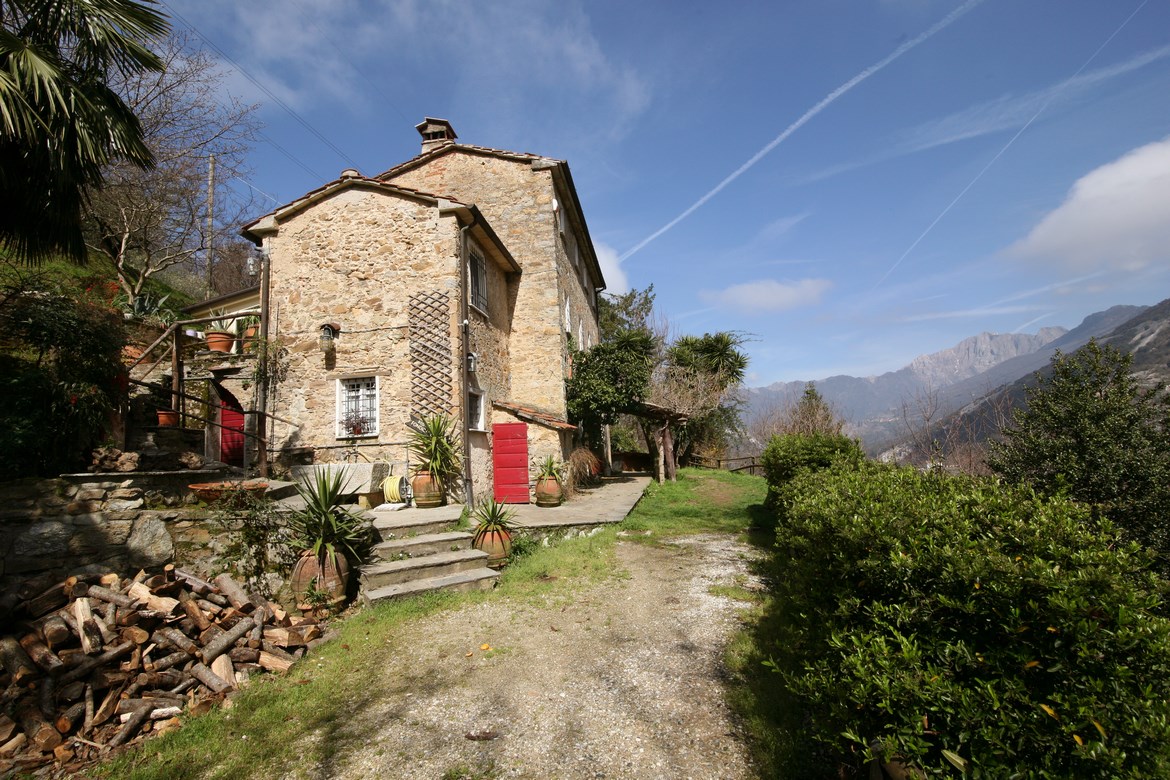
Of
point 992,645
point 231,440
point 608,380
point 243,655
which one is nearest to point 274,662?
point 243,655

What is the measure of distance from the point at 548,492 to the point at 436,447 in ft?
8.97

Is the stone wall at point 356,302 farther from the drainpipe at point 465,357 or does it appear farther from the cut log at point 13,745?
the cut log at point 13,745

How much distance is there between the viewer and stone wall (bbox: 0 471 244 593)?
4.95 metres

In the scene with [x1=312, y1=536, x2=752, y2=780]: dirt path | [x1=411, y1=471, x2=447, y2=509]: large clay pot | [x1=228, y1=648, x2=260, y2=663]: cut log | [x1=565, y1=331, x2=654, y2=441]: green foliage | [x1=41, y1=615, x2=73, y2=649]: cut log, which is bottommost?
[x1=312, y1=536, x2=752, y2=780]: dirt path

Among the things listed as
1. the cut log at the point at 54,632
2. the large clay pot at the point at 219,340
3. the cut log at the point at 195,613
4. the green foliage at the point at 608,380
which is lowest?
the cut log at the point at 195,613

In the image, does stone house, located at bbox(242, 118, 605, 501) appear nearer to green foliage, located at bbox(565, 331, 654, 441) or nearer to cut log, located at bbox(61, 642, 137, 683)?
green foliage, located at bbox(565, 331, 654, 441)

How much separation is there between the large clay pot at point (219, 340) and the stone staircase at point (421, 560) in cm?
697

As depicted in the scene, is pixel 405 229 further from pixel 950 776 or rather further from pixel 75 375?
pixel 950 776

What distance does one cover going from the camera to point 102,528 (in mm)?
5383

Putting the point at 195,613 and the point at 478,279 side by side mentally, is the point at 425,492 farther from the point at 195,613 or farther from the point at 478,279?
the point at 478,279

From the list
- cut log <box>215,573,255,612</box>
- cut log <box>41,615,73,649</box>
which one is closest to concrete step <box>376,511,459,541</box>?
cut log <box>215,573,255,612</box>

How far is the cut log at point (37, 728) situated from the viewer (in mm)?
3602

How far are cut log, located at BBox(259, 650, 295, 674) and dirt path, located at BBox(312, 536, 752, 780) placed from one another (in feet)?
3.15

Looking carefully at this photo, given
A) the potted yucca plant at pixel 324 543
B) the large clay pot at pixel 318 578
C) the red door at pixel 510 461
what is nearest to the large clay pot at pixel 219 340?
the red door at pixel 510 461
